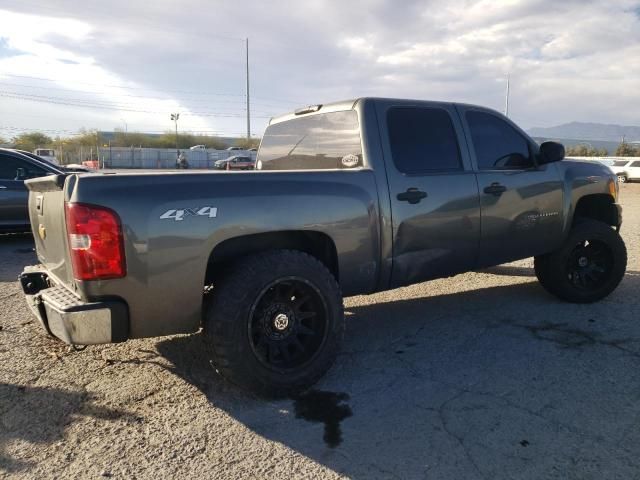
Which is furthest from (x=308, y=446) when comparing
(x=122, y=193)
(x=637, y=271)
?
(x=637, y=271)

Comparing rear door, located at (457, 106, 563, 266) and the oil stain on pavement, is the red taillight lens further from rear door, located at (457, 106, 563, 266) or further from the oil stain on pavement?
rear door, located at (457, 106, 563, 266)

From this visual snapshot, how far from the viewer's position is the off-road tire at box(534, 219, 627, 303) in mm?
5102

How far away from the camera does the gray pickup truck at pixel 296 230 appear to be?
279 centimetres

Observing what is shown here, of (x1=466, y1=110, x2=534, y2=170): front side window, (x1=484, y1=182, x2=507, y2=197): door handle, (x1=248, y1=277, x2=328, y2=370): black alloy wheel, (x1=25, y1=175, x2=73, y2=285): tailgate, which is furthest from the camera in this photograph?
(x1=466, y1=110, x2=534, y2=170): front side window

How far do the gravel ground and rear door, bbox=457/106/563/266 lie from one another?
74 centimetres

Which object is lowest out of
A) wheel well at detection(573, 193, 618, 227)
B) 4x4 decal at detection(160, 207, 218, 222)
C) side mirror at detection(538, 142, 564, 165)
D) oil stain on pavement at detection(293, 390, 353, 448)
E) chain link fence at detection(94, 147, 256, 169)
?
oil stain on pavement at detection(293, 390, 353, 448)

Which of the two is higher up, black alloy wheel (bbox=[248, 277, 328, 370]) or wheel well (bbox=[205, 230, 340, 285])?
wheel well (bbox=[205, 230, 340, 285])

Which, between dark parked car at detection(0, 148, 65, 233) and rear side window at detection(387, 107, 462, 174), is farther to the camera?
dark parked car at detection(0, 148, 65, 233)

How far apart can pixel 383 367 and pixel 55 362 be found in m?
2.48

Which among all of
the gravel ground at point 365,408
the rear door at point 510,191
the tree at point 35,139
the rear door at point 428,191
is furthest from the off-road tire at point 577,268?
the tree at point 35,139

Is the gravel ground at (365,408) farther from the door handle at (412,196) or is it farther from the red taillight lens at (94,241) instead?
the door handle at (412,196)

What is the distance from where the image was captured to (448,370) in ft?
12.1

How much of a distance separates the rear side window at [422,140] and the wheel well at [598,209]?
200 cm

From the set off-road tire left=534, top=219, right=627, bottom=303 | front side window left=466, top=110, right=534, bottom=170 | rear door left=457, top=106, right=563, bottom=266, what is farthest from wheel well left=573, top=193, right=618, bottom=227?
front side window left=466, top=110, right=534, bottom=170
